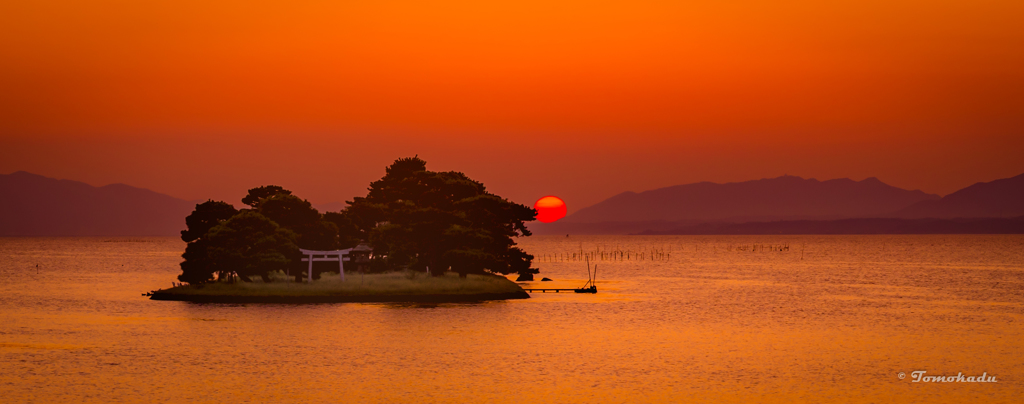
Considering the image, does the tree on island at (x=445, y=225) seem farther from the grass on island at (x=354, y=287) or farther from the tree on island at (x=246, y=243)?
the tree on island at (x=246, y=243)

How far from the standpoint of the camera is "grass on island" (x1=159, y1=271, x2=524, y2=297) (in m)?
67.8

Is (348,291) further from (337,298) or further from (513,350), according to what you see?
(513,350)

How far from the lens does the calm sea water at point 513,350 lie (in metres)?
29.8

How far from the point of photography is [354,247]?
8094 centimetres

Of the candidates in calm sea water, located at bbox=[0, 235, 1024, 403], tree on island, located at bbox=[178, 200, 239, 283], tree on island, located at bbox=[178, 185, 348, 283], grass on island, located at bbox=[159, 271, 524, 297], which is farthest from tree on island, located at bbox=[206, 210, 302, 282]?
calm sea water, located at bbox=[0, 235, 1024, 403]

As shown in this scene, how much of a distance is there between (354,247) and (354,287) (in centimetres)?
977

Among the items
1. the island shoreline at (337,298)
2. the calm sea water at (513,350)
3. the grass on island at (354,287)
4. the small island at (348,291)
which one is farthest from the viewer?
the grass on island at (354,287)

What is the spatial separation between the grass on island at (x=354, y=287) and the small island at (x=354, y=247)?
8 centimetres

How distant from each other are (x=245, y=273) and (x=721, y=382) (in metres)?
48.8

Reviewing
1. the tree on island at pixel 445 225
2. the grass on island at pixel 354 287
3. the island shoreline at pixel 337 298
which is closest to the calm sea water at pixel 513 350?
the island shoreline at pixel 337 298

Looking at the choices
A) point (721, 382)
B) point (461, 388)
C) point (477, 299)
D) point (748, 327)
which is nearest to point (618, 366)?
point (721, 382)

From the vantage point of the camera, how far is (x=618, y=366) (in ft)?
117

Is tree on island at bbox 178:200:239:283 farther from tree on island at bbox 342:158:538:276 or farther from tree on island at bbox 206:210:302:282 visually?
tree on island at bbox 342:158:538:276

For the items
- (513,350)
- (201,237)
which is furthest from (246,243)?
(513,350)
